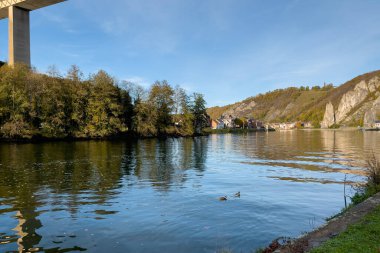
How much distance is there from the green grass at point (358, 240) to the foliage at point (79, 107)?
6393 cm

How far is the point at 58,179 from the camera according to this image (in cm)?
2147

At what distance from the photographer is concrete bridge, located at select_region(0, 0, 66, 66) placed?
6172 cm

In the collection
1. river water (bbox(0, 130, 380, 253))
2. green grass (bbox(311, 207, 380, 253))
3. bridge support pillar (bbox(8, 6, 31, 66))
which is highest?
bridge support pillar (bbox(8, 6, 31, 66))

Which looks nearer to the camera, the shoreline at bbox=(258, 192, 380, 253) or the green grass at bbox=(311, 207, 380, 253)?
the green grass at bbox=(311, 207, 380, 253)

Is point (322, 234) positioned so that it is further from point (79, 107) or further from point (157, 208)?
point (79, 107)

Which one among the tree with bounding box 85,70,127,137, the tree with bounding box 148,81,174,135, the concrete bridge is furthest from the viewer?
the tree with bounding box 148,81,174,135

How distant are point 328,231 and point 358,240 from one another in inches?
70.3

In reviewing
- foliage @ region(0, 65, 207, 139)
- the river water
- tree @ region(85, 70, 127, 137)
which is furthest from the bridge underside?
the river water

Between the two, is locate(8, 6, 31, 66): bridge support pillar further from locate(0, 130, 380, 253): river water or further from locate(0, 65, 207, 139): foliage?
locate(0, 130, 380, 253): river water

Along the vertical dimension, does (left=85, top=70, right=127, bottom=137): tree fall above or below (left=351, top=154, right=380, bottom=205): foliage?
above

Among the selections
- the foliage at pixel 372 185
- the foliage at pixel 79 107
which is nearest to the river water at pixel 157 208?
the foliage at pixel 372 185

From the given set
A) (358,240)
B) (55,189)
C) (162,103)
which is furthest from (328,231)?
(162,103)

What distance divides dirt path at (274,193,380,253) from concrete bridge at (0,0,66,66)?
67223 mm

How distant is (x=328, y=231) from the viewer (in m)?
9.15
